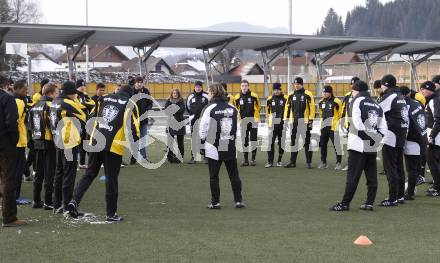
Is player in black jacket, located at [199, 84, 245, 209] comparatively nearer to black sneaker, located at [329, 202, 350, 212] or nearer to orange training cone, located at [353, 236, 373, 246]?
black sneaker, located at [329, 202, 350, 212]

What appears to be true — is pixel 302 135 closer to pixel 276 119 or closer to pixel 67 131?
pixel 276 119

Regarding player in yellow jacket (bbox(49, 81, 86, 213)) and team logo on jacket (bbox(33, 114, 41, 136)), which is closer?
player in yellow jacket (bbox(49, 81, 86, 213))

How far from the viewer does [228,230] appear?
336 inches

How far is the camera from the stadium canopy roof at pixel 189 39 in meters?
20.6

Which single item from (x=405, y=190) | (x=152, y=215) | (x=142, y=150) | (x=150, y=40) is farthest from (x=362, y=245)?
(x=150, y=40)

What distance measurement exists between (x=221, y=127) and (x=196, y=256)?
352cm

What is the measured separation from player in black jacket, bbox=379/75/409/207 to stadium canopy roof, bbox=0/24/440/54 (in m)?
12.0

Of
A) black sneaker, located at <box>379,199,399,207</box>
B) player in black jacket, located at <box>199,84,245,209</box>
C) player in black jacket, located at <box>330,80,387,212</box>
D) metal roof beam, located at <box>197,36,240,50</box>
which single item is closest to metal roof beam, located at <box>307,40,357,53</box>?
metal roof beam, located at <box>197,36,240,50</box>

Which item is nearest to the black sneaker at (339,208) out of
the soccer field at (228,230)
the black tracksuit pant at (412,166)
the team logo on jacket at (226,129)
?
the soccer field at (228,230)

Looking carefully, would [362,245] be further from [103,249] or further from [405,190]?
[405,190]

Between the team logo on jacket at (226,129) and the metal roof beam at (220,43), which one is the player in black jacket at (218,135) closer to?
the team logo on jacket at (226,129)

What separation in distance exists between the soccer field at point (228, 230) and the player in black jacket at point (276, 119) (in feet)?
12.1

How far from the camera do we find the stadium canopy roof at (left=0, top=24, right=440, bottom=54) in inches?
812

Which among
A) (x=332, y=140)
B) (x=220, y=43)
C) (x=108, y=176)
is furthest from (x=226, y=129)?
(x=220, y=43)
